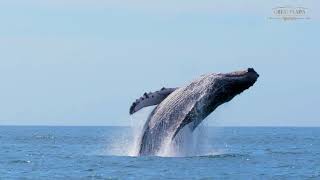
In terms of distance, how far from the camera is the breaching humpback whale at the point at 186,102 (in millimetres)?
24609

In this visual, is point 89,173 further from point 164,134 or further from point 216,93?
point 216,93

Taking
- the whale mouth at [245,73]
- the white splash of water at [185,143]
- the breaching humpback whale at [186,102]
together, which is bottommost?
the white splash of water at [185,143]

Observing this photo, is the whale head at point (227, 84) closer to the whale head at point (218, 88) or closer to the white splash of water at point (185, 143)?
the whale head at point (218, 88)

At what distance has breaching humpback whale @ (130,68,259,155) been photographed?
24609 mm

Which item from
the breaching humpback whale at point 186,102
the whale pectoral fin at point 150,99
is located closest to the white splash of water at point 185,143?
the breaching humpback whale at point 186,102

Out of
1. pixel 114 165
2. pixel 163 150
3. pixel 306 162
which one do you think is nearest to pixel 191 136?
pixel 163 150

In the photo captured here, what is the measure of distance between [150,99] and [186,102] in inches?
42.6

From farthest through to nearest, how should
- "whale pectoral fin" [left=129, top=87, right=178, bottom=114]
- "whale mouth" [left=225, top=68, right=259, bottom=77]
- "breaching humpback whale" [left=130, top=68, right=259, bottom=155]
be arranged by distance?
1. "breaching humpback whale" [left=130, top=68, right=259, bottom=155]
2. "whale pectoral fin" [left=129, top=87, right=178, bottom=114]
3. "whale mouth" [left=225, top=68, right=259, bottom=77]

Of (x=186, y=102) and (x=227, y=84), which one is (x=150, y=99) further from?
(x=227, y=84)

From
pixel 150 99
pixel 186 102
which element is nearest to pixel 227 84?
pixel 186 102

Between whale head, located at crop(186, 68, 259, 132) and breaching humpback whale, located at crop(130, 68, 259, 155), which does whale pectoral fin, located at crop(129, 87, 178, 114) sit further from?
whale head, located at crop(186, 68, 259, 132)

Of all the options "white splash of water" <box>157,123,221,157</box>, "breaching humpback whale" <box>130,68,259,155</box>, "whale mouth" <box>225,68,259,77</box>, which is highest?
"whale mouth" <box>225,68,259,77</box>

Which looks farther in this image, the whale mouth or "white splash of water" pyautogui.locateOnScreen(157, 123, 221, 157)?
"white splash of water" pyautogui.locateOnScreen(157, 123, 221, 157)

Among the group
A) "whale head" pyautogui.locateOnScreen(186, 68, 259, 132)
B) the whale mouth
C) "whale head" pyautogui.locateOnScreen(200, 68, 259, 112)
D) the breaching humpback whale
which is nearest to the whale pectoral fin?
the breaching humpback whale
